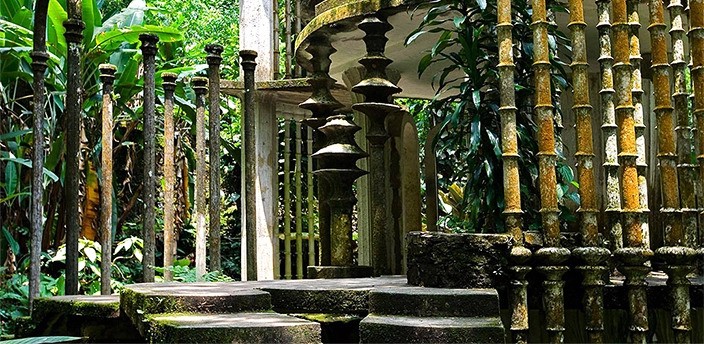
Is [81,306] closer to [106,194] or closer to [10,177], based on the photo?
[106,194]

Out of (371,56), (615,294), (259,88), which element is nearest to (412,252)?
(615,294)

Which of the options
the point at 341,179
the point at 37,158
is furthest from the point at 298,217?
the point at 37,158

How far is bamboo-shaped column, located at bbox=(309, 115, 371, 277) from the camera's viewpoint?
5.79 m

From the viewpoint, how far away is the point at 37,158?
4.60 metres

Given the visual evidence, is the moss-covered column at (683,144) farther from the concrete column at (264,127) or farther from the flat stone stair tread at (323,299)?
the concrete column at (264,127)

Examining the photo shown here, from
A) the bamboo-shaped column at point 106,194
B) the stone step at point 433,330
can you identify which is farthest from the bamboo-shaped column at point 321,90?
the stone step at point 433,330

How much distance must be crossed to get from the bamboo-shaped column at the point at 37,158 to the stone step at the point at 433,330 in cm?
235

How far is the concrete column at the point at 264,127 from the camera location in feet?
27.4

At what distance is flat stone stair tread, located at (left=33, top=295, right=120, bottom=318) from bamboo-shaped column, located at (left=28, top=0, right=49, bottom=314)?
0.14 metres

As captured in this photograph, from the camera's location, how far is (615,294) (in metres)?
3.83

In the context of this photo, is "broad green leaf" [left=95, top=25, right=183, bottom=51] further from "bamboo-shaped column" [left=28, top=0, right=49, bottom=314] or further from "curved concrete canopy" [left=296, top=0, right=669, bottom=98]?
"bamboo-shaped column" [left=28, top=0, right=49, bottom=314]

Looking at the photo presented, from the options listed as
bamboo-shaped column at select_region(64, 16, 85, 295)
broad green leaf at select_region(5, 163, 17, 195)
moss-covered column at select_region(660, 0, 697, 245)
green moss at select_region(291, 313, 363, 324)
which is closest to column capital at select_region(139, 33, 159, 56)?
bamboo-shaped column at select_region(64, 16, 85, 295)

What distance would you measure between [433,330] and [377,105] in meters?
2.72

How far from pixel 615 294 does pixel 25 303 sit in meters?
4.47
